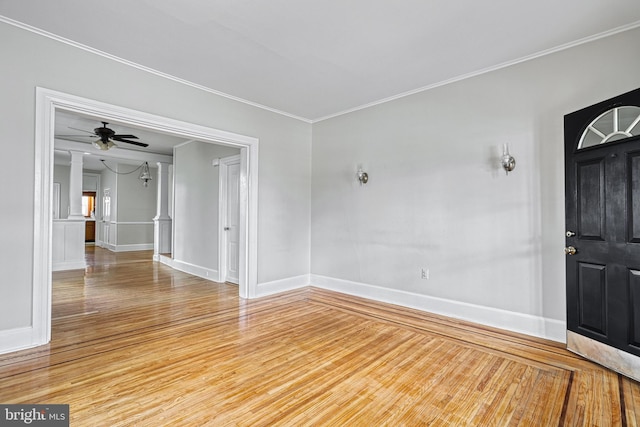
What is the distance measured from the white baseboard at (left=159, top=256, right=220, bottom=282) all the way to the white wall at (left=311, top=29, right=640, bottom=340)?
218 centimetres

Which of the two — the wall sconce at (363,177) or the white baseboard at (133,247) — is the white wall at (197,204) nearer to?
the wall sconce at (363,177)

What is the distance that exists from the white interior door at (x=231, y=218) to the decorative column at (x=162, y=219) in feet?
11.3

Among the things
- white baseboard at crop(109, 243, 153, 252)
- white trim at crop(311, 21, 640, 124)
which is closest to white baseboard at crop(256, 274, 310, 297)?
white trim at crop(311, 21, 640, 124)

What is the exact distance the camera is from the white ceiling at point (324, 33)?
2.40 meters

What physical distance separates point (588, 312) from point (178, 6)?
13.7 feet

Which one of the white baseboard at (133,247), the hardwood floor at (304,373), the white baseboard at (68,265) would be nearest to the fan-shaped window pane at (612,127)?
the hardwood floor at (304,373)

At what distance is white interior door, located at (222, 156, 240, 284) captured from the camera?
5480 mm

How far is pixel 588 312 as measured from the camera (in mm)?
2654

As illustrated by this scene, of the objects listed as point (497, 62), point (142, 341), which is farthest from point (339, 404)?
point (497, 62)

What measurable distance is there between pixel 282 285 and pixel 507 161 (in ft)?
11.5

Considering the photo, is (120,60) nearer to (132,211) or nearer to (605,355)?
(605,355)

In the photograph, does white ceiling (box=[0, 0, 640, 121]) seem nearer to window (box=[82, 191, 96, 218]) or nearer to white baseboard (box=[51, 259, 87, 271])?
white baseboard (box=[51, 259, 87, 271])

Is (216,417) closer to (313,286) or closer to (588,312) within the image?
(588,312)

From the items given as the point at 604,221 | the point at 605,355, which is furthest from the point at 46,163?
the point at 605,355
